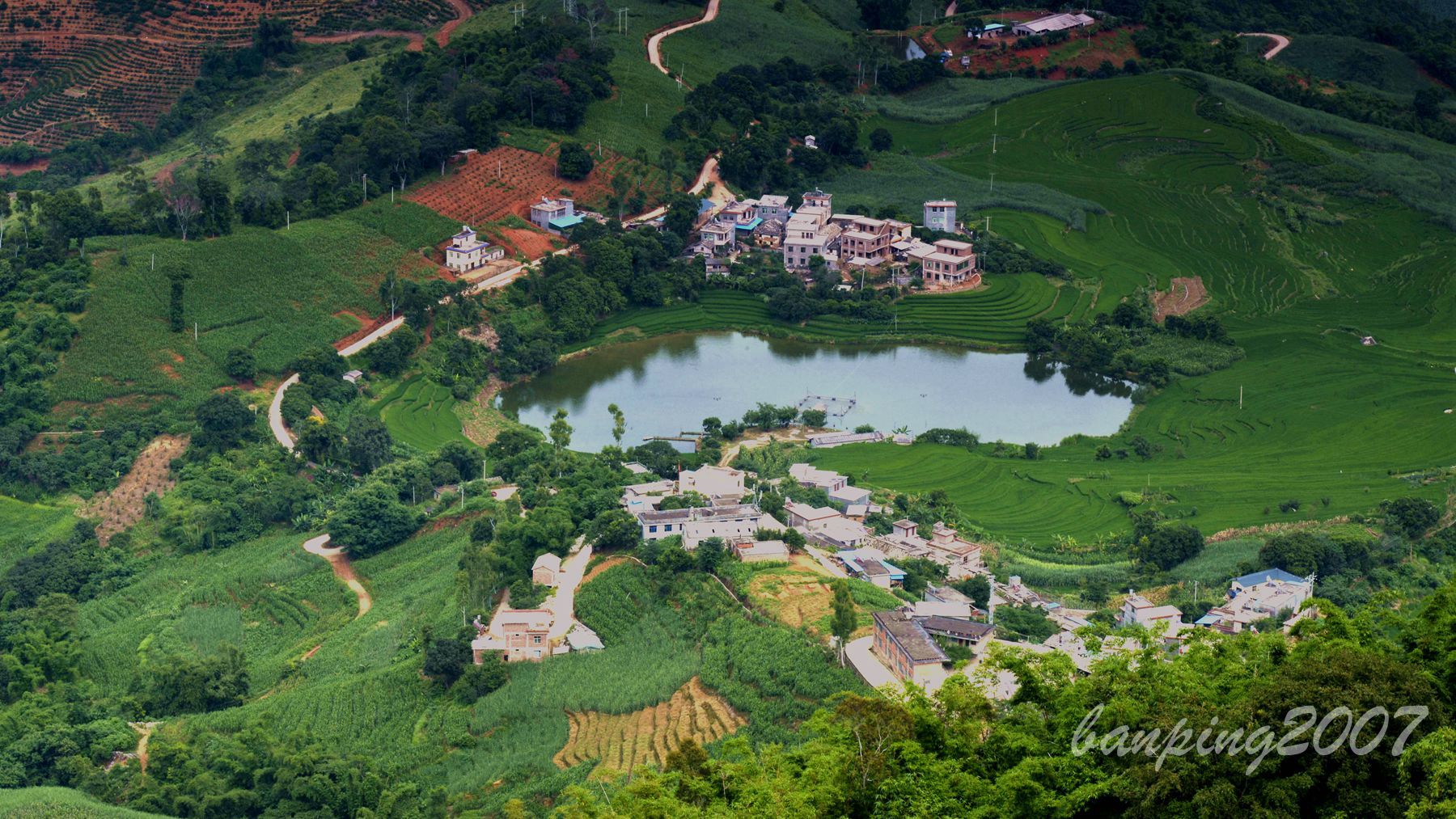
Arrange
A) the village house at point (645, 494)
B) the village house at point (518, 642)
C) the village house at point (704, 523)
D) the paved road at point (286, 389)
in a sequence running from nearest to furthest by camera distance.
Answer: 1. the village house at point (518, 642)
2. the village house at point (704, 523)
3. the village house at point (645, 494)
4. the paved road at point (286, 389)

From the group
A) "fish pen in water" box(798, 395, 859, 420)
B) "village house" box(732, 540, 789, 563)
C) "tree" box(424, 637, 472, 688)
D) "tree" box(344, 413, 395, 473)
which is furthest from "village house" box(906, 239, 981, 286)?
"tree" box(424, 637, 472, 688)

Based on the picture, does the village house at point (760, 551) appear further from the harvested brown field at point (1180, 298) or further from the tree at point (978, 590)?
the harvested brown field at point (1180, 298)

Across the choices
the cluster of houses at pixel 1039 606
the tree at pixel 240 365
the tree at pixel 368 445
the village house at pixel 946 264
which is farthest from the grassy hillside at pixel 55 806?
the village house at pixel 946 264

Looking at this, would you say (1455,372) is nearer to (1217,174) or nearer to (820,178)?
(1217,174)

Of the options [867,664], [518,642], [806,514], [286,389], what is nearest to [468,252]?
[286,389]

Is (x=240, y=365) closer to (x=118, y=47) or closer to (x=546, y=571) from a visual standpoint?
(x=546, y=571)

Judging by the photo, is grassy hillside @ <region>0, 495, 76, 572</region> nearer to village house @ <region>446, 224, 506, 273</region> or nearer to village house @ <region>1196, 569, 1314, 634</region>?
village house @ <region>446, 224, 506, 273</region>
